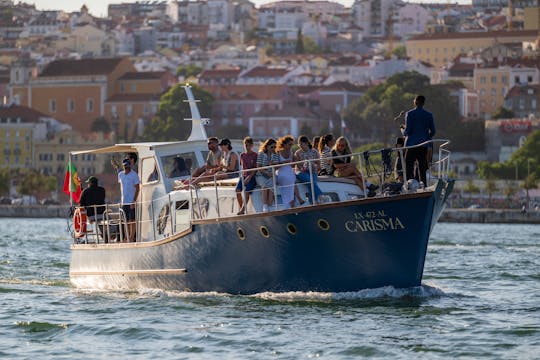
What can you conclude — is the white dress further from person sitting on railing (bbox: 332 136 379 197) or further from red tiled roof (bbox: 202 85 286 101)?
red tiled roof (bbox: 202 85 286 101)

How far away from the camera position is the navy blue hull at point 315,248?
2672 centimetres

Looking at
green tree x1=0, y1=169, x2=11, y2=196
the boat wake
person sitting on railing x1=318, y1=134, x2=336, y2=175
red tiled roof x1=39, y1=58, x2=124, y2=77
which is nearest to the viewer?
the boat wake

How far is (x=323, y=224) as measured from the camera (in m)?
26.9

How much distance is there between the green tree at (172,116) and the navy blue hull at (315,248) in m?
130

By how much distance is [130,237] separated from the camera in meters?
30.9

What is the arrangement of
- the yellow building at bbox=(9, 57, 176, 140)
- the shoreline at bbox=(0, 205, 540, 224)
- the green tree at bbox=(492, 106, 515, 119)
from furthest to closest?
the yellow building at bbox=(9, 57, 176, 140) → the green tree at bbox=(492, 106, 515, 119) → the shoreline at bbox=(0, 205, 540, 224)

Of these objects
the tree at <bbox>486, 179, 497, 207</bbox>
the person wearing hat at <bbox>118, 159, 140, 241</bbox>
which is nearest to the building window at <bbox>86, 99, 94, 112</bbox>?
the tree at <bbox>486, 179, 497, 207</bbox>

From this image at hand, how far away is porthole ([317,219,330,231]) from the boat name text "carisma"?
335 millimetres

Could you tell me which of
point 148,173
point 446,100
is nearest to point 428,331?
point 148,173

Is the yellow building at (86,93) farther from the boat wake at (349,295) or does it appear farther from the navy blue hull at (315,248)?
the boat wake at (349,295)

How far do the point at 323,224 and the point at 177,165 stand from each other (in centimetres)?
414

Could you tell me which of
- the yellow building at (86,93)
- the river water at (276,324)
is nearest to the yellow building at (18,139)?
the yellow building at (86,93)

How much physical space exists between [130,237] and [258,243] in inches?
152

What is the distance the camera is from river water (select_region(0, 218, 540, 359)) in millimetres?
23797
